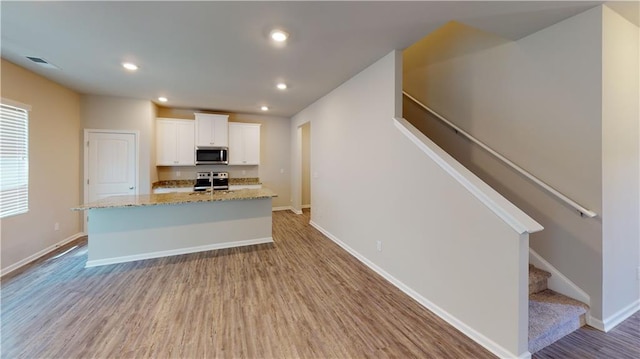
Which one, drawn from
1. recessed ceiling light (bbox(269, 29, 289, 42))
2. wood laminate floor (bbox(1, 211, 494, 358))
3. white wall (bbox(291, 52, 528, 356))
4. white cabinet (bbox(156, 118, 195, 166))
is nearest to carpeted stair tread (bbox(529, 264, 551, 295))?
white wall (bbox(291, 52, 528, 356))

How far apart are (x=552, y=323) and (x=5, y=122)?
20.1ft

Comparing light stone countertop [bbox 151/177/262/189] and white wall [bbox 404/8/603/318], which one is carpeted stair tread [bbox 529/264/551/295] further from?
light stone countertop [bbox 151/177/262/189]

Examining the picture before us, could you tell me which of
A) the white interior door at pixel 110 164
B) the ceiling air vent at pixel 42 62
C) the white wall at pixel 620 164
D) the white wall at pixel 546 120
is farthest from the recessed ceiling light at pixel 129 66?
the white wall at pixel 620 164

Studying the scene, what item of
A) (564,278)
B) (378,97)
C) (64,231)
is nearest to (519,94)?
(378,97)

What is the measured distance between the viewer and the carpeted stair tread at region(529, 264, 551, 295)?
2.37 metres

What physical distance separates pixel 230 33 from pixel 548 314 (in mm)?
3790

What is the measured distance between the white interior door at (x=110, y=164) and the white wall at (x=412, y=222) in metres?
3.88

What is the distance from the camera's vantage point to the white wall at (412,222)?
1795 millimetres

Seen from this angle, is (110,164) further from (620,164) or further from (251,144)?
(620,164)

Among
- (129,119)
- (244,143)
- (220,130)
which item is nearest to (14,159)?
(129,119)

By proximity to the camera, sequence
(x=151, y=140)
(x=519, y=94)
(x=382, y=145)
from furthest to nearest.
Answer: (x=151, y=140), (x=382, y=145), (x=519, y=94)

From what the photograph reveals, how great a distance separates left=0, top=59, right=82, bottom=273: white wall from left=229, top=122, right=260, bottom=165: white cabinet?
108 inches

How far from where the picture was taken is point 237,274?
3090 millimetres

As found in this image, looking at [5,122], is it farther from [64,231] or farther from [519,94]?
[519,94]
